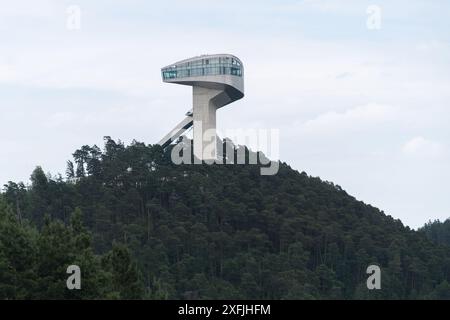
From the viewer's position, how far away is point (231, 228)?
113562mm

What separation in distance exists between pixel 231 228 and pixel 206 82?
1493cm

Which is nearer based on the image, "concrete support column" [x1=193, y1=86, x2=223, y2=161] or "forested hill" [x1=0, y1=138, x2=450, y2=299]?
"forested hill" [x1=0, y1=138, x2=450, y2=299]

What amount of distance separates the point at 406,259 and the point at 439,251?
24.1ft

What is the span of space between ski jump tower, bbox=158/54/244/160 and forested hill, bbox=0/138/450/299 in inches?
177

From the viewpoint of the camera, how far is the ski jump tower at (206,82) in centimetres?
11662

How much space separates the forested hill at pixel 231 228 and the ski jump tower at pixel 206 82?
4.50 m

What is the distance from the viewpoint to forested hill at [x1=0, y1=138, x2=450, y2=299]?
102 m

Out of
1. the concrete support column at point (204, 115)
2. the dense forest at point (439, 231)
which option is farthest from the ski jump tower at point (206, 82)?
the dense forest at point (439, 231)
